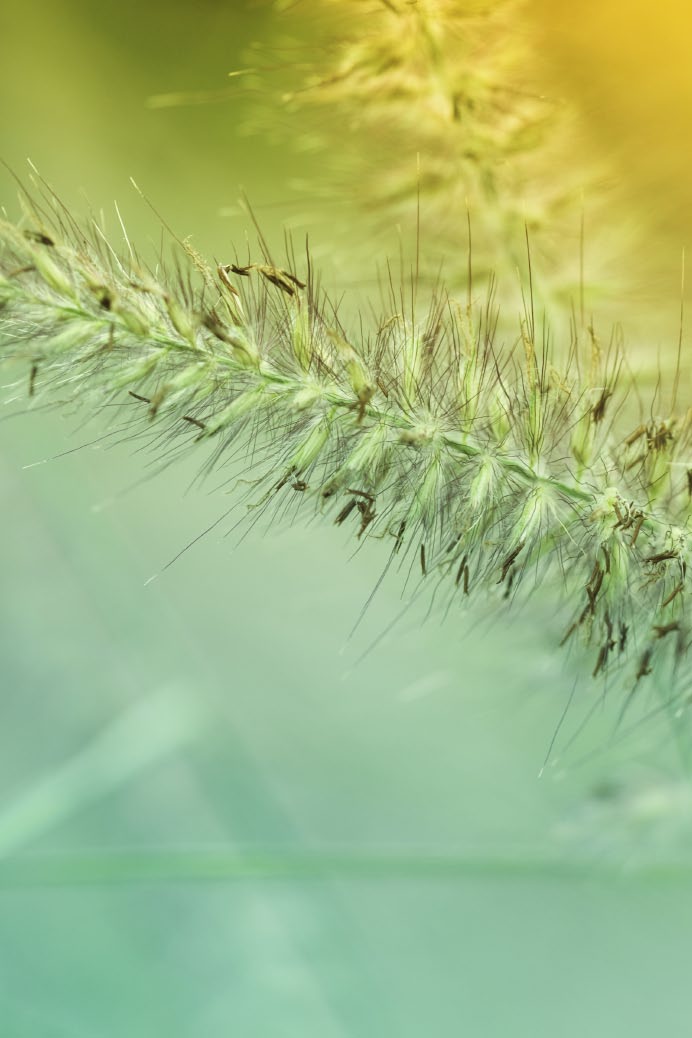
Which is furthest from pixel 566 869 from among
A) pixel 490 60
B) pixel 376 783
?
pixel 490 60

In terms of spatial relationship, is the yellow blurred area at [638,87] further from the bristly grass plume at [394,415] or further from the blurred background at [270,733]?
the bristly grass plume at [394,415]

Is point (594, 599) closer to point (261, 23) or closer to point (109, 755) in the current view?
point (109, 755)

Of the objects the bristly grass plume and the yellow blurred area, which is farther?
the yellow blurred area

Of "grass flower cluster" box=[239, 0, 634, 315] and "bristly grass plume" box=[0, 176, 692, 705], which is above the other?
"grass flower cluster" box=[239, 0, 634, 315]

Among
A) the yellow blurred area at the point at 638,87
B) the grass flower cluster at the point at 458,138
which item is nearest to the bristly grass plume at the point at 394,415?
the grass flower cluster at the point at 458,138

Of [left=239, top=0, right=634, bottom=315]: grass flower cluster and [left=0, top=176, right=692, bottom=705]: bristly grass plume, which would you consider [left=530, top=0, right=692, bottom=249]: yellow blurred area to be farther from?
[left=0, top=176, right=692, bottom=705]: bristly grass plume

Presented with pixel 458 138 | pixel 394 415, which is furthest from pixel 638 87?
pixel 394 415

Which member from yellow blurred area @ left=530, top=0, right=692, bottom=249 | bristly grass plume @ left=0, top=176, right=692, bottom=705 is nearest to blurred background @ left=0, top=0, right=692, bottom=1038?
yellow blurred area @ left=530, top=0, right=692, bottom=249
